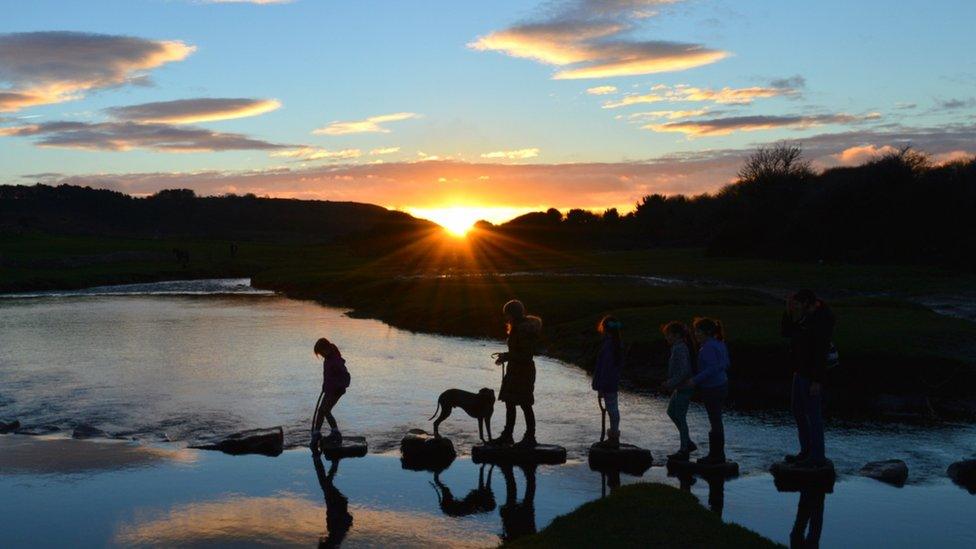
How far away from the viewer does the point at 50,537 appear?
13.3m

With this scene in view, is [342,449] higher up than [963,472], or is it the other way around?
[963,472]

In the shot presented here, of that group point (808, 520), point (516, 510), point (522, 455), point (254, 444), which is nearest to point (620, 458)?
point (522, 455)

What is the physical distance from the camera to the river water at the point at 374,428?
1455cm

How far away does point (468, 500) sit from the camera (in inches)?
601

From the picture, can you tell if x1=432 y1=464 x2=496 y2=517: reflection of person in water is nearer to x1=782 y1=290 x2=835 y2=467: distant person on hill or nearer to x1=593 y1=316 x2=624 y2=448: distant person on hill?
x1=593 y1=316 x2=624 y2=448: distant person on hill

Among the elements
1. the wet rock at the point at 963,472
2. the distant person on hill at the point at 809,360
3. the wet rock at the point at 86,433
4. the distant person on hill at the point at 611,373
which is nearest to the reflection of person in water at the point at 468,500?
the distant person on hill at the point at 611,373

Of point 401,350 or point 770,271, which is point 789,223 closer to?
point 770,271

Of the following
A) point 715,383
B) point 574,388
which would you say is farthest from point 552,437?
point 574,388

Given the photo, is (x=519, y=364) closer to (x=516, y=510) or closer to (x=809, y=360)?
(x=516, y=510)

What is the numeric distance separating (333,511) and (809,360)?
26.5 feet

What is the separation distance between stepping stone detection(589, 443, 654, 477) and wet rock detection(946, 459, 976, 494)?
5.30 meters

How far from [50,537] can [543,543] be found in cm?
689

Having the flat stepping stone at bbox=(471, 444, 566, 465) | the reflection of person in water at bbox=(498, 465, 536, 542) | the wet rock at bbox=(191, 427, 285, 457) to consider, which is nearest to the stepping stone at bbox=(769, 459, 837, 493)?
the flat stepping stone at bbox=(471, 444, 566, 465)

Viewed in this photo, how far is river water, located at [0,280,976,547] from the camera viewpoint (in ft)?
47.8
